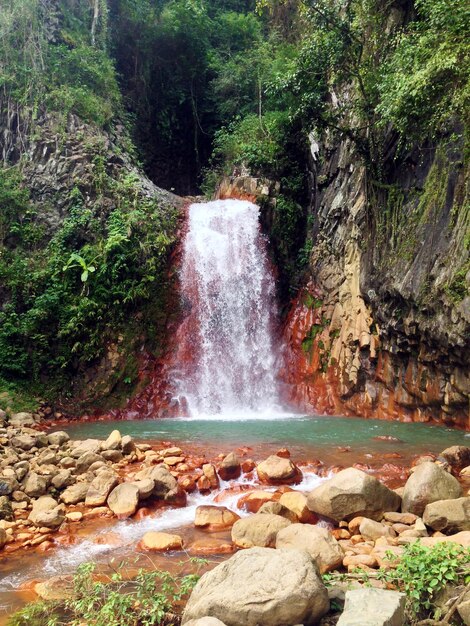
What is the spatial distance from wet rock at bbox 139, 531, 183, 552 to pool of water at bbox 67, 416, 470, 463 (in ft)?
9.86

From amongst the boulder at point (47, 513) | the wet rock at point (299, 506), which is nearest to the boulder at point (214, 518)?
the wet rock at point (299, 506)

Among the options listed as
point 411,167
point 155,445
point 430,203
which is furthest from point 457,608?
A: point 411,167

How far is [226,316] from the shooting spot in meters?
15.2

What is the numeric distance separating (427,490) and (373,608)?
8.46 feet

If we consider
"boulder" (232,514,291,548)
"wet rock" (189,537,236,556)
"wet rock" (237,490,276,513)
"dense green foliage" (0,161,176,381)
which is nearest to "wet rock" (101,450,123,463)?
"wet rock" (237,490,276,513)

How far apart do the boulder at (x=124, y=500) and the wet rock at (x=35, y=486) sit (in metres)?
0.97

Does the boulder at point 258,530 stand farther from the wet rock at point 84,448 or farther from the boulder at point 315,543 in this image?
the wet rock at point 84,448

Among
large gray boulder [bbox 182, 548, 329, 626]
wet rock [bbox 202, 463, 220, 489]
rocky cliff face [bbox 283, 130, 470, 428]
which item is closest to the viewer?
large gray boulder [bbox 182, 548, 329, 626]

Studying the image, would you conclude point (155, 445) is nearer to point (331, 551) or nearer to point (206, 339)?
point (331, 551)

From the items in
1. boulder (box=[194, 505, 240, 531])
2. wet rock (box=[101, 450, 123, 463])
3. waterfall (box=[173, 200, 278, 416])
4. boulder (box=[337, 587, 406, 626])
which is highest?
waterfall (box=[173, 200, 278, 416])

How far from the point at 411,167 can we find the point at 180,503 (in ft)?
30.6

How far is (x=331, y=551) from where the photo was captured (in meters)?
4.21

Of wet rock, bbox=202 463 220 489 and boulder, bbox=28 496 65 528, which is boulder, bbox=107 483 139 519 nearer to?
boulder, bbox=28 496 65 528

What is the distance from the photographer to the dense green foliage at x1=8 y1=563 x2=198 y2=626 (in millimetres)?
3533
